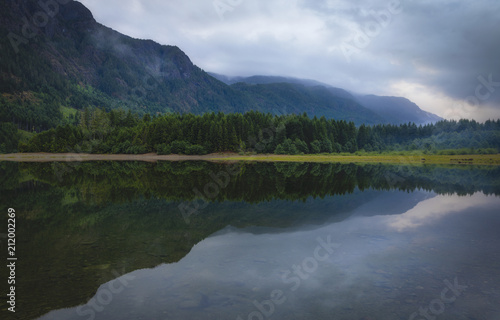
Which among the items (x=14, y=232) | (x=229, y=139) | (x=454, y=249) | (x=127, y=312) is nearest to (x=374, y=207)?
(x=454, y=249)

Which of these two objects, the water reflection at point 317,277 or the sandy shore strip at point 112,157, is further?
the sandy shore strip at point 112,157

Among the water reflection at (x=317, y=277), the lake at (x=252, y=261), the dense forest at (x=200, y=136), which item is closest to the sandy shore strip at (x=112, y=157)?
the dense forest at (x=200, y=136)

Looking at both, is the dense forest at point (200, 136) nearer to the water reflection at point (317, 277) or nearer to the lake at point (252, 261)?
the lake at point (252, 261)

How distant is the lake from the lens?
8352 mm

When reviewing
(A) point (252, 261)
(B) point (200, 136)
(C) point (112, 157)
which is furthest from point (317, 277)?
(C) point (112, 157)

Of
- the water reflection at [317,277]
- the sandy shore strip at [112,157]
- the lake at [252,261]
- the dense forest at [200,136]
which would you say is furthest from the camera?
the dense forest at [200,136]

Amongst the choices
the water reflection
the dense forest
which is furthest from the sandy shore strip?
the water reflection

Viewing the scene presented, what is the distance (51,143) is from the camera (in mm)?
134375

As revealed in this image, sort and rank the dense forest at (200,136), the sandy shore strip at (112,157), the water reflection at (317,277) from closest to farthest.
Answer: the water reflection at (317,277), the sandy shore strip at (112,157), the dense forest at (200,136)

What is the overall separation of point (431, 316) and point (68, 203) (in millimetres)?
23992

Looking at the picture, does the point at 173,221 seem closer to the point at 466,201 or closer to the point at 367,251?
the point at 367,251

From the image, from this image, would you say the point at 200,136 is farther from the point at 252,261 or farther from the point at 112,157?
the point at 252,261

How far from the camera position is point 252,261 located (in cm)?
1201

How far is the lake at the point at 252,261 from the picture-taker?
8.35m
